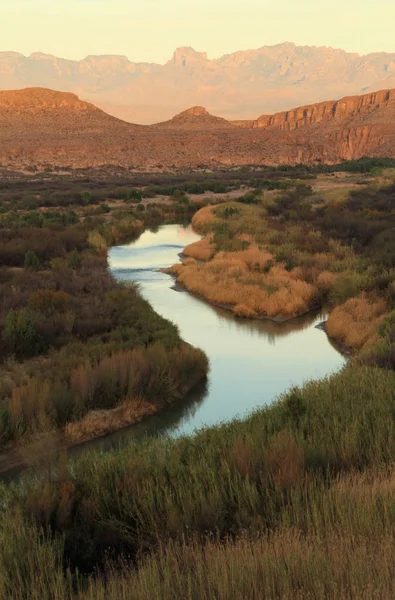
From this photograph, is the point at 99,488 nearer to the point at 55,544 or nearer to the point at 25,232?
the point at 55,544

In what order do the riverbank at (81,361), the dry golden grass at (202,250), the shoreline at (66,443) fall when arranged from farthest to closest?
the dry golden grass at (202,250) → the riverbank at (81,361) → the shoreline at (66,443)

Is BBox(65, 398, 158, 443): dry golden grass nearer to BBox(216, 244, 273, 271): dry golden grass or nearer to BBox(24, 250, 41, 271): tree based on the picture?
BBox(24, 250, 41, 271): tree

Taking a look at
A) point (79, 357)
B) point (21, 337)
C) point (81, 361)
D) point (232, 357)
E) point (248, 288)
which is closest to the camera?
point (81, 361)

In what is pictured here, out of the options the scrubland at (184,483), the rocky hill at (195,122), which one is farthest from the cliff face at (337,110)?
the scrubland at (184,483)

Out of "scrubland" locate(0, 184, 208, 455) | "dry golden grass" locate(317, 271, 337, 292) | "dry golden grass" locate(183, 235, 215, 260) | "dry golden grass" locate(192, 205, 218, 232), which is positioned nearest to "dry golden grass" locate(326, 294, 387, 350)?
"dry golden grass" locate(317, 271, 337, 292)

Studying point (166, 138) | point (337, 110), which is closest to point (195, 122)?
point (166, 138)

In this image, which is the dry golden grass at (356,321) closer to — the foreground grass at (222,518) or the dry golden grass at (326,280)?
the dry golden grass at (326,280)

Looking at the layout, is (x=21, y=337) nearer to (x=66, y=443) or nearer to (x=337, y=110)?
(x=66, y=443)
